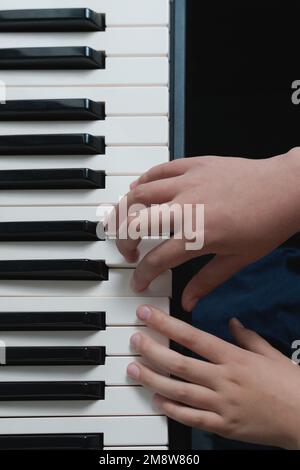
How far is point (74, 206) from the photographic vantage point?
90cm

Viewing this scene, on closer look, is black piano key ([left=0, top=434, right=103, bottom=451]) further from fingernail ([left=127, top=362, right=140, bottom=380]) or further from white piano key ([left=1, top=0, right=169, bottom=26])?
white piano key ([left=1, top=0, right=169, bottom=26])

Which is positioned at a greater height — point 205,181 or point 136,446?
point 205,181

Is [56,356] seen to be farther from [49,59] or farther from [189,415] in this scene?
[49,59]

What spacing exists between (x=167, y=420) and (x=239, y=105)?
71 cm

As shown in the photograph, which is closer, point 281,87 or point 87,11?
point 87,11

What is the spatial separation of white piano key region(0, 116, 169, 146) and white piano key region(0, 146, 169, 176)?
11 millimetres

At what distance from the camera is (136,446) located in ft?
2.88

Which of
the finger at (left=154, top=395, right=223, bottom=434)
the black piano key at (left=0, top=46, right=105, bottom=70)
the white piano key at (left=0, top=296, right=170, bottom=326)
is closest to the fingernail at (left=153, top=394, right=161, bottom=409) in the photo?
the finger at (left=154, top=395, right=223, bottom=434)

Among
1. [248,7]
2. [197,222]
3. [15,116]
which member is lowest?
[197,222]

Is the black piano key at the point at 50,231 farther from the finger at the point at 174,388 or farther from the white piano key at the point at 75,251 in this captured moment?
the finger at the point at 174,388

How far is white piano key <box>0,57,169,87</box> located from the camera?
92 centimetres

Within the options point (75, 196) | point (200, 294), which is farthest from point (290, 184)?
point (75, 196)

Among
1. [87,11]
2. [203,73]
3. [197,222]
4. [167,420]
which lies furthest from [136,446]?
[203,73]

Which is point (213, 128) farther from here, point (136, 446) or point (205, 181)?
point (136, 446)
